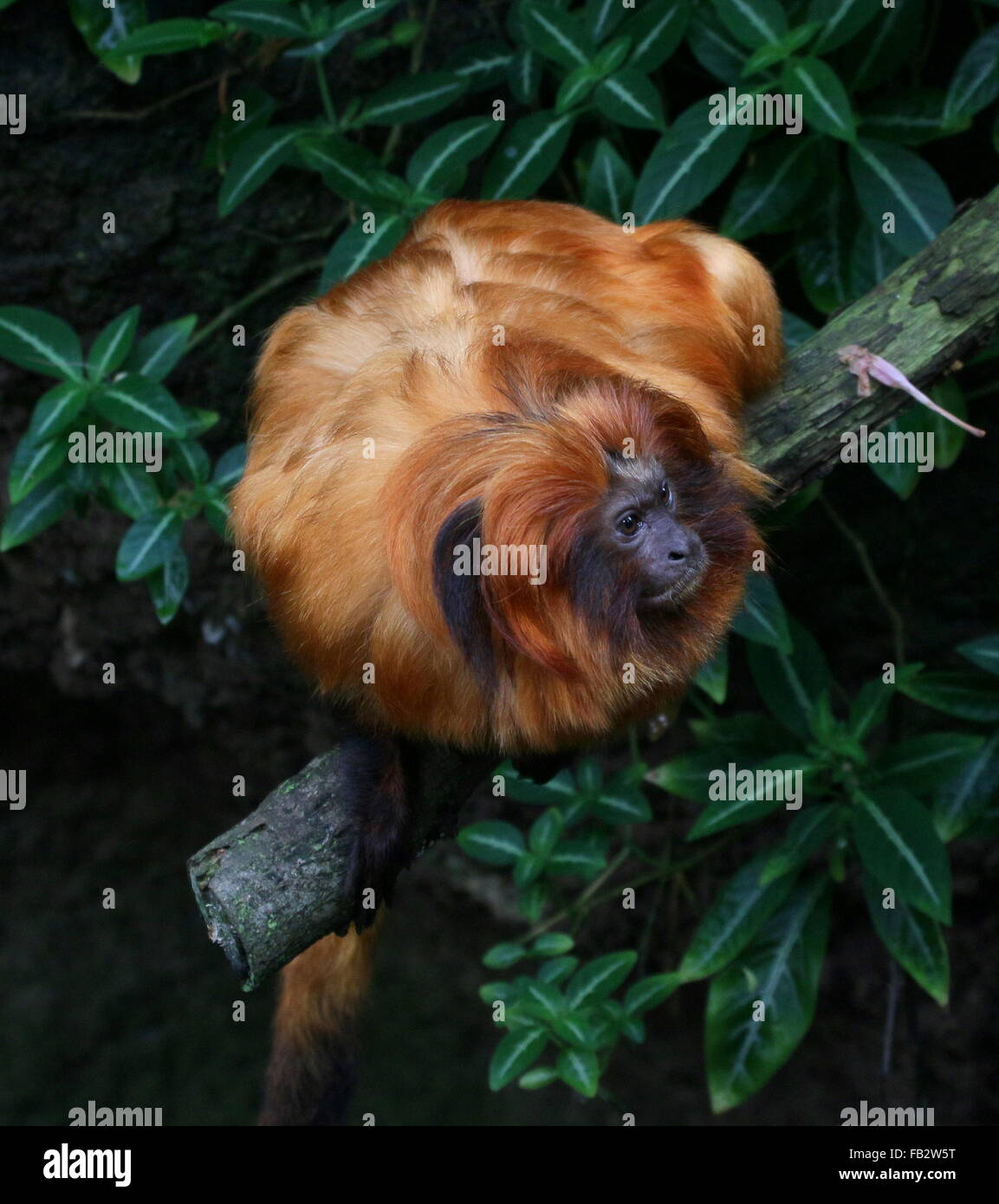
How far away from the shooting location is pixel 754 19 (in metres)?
3.01

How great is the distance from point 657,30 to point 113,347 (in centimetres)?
164

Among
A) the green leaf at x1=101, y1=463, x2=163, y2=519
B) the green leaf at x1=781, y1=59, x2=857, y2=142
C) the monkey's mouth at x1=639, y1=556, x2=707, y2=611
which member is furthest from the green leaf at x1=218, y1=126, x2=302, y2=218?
the monkey's mouth at x1=639, y1=556, x2=707, y2=611

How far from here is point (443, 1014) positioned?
575cm

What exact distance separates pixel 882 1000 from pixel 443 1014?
207 centimetres

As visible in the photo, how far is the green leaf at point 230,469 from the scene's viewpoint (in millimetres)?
3414

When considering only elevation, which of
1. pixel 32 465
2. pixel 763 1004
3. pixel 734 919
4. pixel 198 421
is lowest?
pixel 763 1004

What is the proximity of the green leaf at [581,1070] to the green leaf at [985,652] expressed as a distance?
4.74 feet

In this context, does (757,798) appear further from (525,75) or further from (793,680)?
(525,75)

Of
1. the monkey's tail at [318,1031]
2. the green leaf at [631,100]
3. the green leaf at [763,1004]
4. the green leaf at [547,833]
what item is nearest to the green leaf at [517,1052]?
the monkey's tail at [318,1031]

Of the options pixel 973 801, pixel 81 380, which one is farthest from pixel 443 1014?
pixel 81 380

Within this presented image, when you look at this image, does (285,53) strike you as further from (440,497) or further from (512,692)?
(512,692)

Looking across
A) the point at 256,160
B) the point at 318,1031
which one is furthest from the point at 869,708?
the point at 256,160

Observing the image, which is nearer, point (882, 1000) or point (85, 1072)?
point (882, 1000)

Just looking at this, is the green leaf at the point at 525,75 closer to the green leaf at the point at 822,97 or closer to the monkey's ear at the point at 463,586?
the green leaf at the point at 822,97
